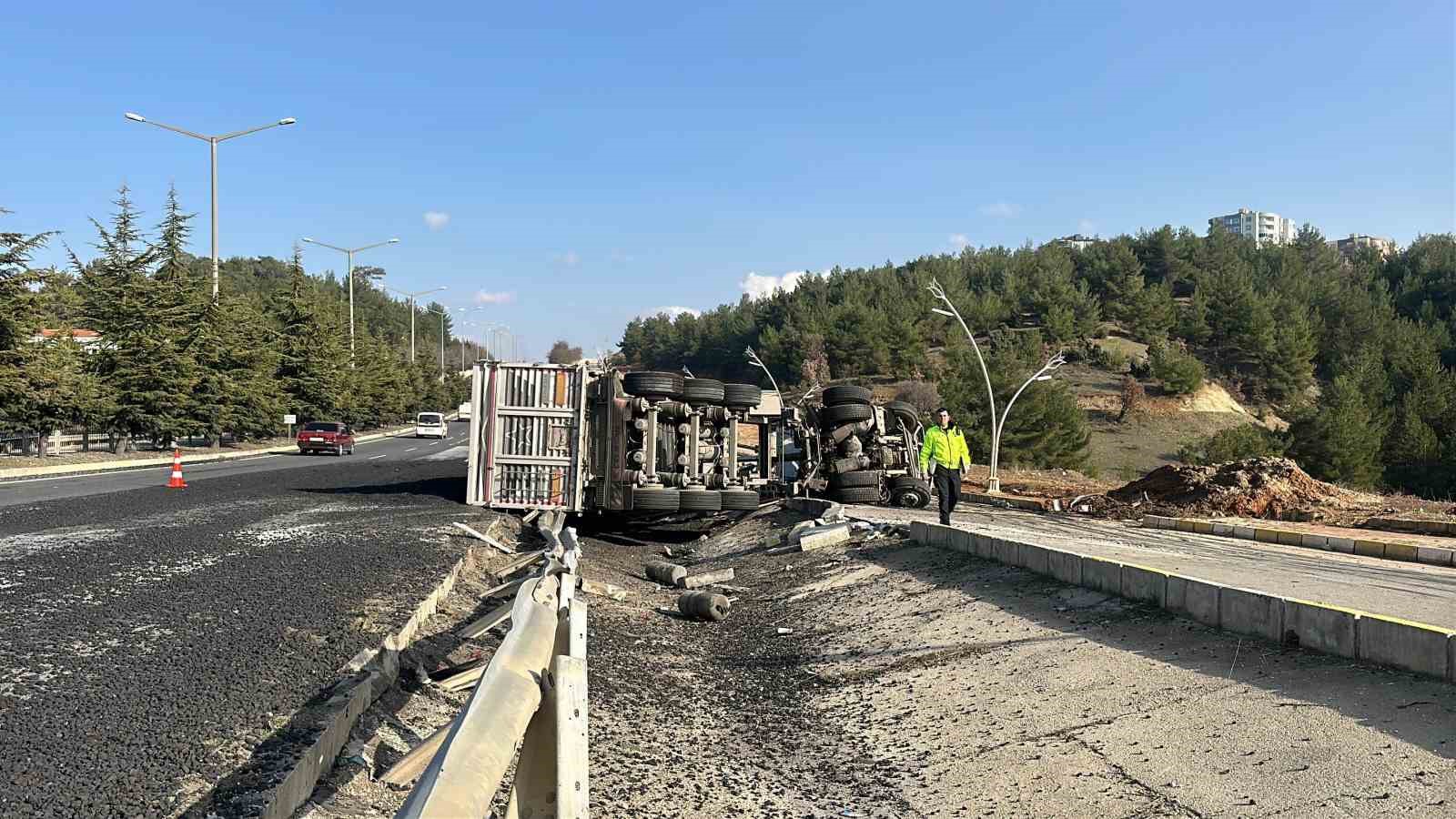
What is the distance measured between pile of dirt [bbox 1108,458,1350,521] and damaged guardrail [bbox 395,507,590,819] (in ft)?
68.9

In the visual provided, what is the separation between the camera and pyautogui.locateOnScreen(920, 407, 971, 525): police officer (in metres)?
16.2

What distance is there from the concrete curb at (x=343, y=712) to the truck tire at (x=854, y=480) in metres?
13.9

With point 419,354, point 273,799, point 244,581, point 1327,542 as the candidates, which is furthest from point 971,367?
point 419,354

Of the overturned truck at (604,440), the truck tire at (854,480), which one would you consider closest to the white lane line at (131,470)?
the overturned truck at (604,440)

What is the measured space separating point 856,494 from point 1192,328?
73131 mm

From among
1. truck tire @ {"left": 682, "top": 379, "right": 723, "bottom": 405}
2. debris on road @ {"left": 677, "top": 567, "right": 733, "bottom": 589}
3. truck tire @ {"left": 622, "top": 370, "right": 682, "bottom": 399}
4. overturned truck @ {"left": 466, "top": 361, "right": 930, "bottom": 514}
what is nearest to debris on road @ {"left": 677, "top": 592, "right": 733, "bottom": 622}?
debris on road @ {"left": 677, "top": 567, "right": 733, "bottom": 589}

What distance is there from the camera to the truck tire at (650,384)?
18531 millimetres

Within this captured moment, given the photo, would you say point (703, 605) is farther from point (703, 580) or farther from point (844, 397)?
point (844, 397)

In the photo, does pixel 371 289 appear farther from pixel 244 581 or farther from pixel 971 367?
pixel 244 581

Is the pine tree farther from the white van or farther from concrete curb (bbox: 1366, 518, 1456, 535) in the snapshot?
concrete curb (bbox: 1366, 518, 1456, 535)

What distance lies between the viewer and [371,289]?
→ 191 meters

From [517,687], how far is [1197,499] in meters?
23.0

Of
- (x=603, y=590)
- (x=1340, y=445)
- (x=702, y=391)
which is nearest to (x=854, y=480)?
(x=702, y=391)

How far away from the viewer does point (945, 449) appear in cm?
1623
